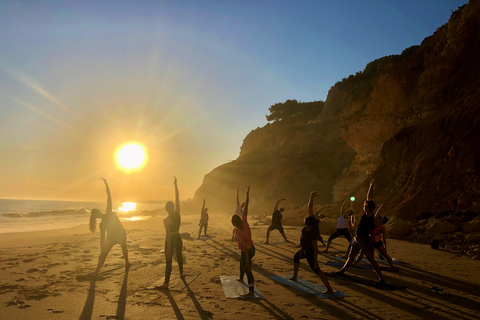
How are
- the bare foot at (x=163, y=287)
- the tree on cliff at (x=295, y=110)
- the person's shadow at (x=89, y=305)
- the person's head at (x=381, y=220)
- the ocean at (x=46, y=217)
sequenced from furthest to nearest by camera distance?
the tree on cliff at (x=295, y=110) < the ocean at (x=46, y=217) < the person's head at (x=381, y=220) < the bare foot at (x=163, y=287) < the person's shadow at (x=89, y=305)

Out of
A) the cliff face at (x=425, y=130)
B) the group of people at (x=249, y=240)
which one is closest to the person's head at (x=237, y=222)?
the group of people at (x=249, y=240)

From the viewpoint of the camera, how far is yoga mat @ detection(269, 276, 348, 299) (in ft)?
19.0

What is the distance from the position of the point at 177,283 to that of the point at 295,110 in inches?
2589

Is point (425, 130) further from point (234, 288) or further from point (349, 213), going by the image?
point (234, 288)

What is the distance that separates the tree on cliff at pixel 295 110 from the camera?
6762 cm

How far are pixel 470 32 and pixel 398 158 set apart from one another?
8836mm

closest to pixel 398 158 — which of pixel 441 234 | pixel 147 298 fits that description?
pixel 441 234

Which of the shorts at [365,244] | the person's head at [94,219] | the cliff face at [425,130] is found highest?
the cliff face at [425,130]

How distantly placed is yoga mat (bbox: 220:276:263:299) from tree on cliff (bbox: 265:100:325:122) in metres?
62.5

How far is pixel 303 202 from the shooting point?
4178cm

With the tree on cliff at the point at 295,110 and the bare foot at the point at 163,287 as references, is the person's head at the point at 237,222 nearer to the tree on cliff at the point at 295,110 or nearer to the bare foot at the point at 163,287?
the bare foot at the point at 163,287

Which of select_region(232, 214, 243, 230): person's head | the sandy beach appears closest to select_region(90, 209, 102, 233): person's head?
the sandy beach

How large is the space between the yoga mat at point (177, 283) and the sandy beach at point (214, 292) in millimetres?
132

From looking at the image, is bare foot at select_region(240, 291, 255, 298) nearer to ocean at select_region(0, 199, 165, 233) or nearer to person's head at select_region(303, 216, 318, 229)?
person's head at select_region(303, 216, 318, 229)
